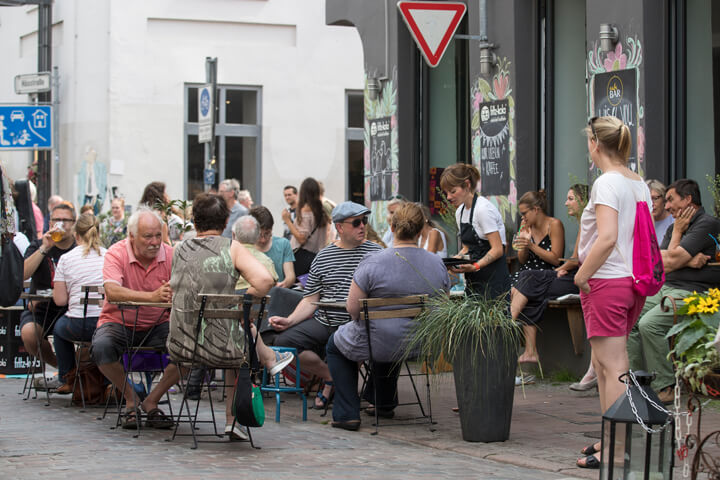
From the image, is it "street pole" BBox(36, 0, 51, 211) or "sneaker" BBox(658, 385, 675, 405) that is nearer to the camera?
"sneaker" BBox(658, 385, 675, 405)

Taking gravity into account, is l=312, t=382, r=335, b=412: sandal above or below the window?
below

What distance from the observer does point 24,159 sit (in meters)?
27.5

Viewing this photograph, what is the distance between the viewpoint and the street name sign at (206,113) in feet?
55.1

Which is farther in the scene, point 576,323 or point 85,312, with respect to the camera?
point 576,323

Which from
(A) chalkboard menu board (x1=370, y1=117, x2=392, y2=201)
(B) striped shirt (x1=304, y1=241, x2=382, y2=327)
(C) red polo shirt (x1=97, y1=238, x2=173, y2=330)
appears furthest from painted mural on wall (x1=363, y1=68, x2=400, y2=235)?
(C) red polo shirt (x1=97, y1=238, x2=173, y2=330)

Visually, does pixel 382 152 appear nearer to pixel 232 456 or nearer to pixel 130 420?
pixel 130 420

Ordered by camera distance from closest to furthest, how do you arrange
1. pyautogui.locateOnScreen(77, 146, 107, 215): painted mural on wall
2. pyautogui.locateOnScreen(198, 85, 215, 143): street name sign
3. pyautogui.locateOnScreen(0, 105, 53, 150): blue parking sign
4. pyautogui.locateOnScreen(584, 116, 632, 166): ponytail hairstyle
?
1. pyautogui.locateOnScreen(584, 116, 632, 166): ponytail hairstyle
2. pyautogui.locateOnScreen(0, 105, 53, 150): blue parking sign
3. pyautogui.locateOnScreen(198, 85, 215, 143): street name sign
4. pyautogui.locateOnScreen(77, 146, 107, 215): painted mural on wall

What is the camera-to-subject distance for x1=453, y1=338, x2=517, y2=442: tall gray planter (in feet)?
24.0

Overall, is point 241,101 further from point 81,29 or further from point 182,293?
point 182,293

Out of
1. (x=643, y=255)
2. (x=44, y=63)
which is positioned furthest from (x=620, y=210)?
(x=44, y=63)

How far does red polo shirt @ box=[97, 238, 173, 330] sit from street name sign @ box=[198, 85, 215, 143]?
854 cm

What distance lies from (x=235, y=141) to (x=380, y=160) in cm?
1059

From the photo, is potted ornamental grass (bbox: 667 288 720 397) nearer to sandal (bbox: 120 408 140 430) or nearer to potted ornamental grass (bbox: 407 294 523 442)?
potted ornamental grass (bbox: 407 294 523 442)

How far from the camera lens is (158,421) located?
8047mm
